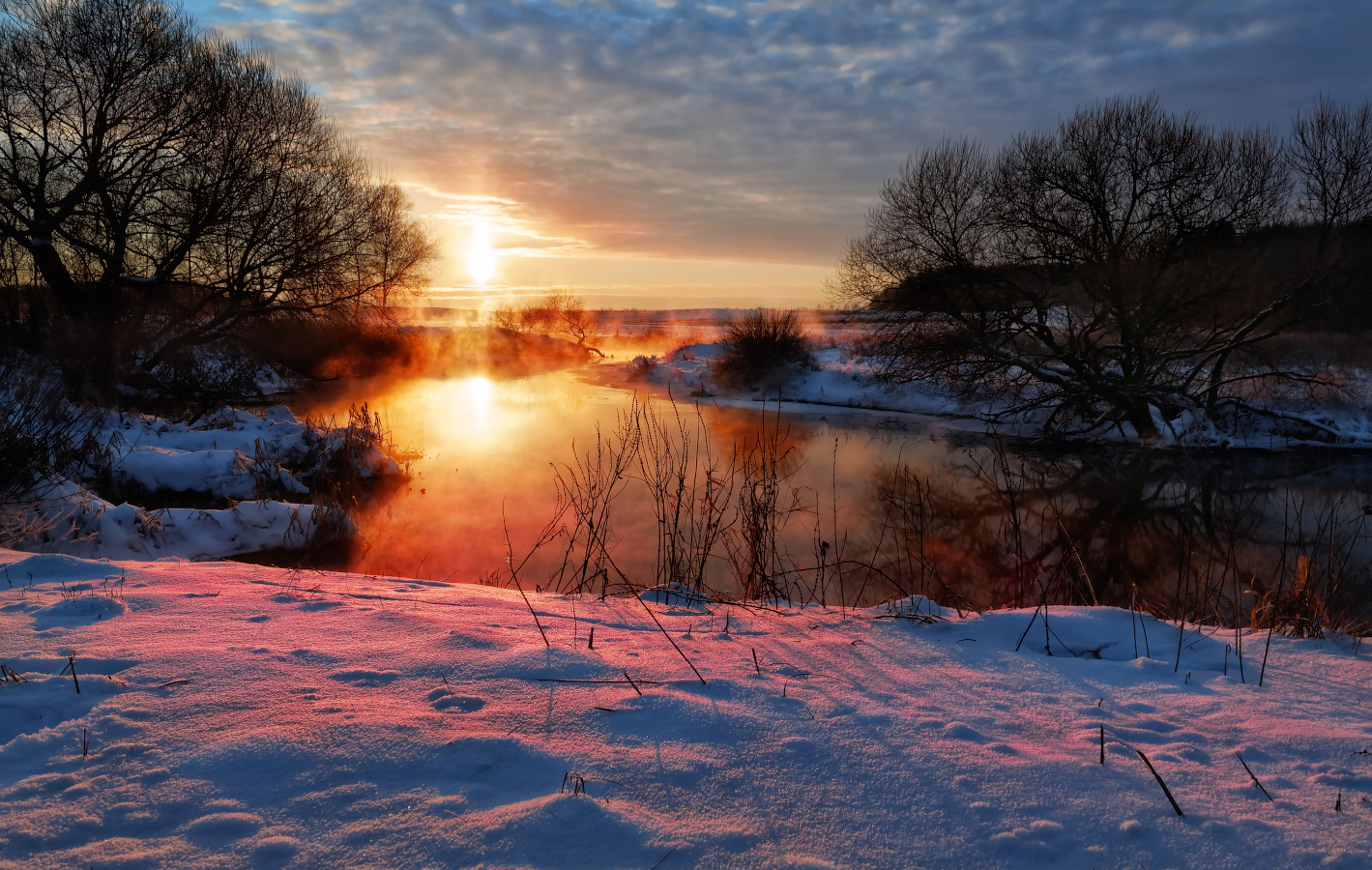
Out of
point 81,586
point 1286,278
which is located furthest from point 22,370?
point 1286,278

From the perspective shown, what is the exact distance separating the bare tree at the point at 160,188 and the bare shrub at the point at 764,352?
1207cm

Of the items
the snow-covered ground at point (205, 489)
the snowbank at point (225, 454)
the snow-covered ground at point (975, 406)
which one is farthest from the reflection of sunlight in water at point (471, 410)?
the snow-covered ground at point (975, 406)

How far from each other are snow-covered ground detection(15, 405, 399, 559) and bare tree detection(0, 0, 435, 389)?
9.92 feet

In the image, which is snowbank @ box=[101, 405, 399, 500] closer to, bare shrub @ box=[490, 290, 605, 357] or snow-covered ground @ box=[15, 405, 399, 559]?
snow-covered ground @ box=[15, 405, 399, 559]

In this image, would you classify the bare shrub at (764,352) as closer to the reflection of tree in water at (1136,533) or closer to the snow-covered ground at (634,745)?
the reflection of tree in water at (1136,533)

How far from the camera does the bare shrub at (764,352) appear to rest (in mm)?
23297

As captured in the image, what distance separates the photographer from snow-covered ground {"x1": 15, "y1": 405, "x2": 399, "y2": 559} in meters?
5.68

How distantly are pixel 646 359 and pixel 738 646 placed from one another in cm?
2579

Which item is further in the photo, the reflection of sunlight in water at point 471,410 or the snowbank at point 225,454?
the reflection of sunlight in water at point 471,410

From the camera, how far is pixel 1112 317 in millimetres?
13773

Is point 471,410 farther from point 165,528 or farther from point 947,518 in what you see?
point 947,518

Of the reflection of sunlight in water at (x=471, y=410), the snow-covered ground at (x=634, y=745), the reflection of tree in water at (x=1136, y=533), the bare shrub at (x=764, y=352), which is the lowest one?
the reflection of tree in water at (x=1136, y=533)

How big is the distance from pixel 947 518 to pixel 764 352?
598 inches

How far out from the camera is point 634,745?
2232mm
